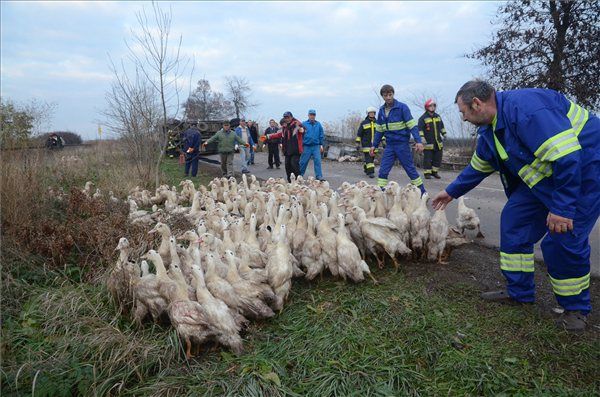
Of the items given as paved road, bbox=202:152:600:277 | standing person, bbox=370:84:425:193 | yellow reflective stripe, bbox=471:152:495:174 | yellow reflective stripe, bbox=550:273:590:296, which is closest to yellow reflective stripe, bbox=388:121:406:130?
standing person, bbox=370:84:425:193

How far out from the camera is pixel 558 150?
3191 millimetres

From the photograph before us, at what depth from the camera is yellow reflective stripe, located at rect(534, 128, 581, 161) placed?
3.18 m

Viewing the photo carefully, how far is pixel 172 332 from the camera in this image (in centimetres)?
375

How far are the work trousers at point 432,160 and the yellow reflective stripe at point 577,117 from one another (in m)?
9.15

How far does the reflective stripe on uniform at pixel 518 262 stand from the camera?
392 cm

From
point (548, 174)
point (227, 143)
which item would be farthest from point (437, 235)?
point (227, 143)

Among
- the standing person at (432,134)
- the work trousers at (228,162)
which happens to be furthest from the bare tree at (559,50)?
the work trousers at (228,162)

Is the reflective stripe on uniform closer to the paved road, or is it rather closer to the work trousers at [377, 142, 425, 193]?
the paved road

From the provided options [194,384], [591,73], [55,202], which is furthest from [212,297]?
[591,73]

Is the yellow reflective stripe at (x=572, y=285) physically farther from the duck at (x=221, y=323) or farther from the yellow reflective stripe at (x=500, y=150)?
the duck at (x=221, y=323)

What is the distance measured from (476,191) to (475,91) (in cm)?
758

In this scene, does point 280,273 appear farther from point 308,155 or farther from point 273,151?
point 273,151

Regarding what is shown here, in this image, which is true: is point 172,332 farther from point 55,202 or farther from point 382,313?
point 55,202

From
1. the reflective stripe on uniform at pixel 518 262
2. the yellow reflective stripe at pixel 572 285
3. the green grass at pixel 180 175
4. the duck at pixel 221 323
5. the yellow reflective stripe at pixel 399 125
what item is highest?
the yellow reflective stripe at pixel 399 125
